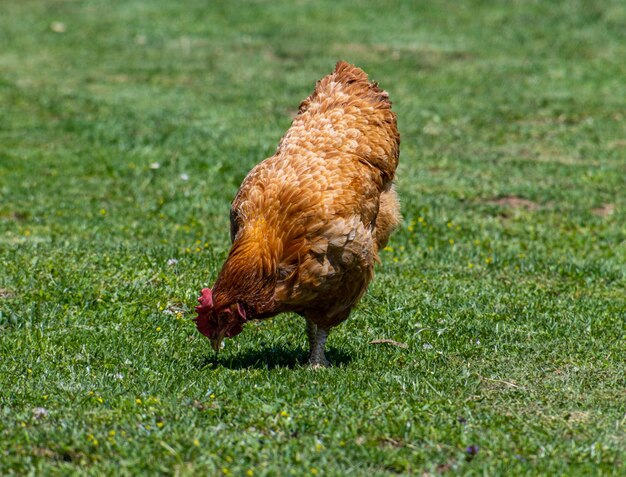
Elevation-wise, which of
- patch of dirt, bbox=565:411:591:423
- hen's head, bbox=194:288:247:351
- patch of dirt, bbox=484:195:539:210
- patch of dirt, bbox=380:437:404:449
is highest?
hen's head, bbox=194:288:247:351

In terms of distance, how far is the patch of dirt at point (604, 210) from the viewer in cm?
1126

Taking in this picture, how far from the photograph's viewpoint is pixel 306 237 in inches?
249

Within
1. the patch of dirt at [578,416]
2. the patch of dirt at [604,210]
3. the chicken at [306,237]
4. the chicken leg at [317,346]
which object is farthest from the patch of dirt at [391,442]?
the patch of dirt at [604,210]

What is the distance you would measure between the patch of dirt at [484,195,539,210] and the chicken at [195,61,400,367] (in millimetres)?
4595

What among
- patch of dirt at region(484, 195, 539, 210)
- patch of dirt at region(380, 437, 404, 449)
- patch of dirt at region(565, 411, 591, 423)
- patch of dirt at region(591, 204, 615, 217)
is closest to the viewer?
patch of dirt at region(380, 437, 404, 449)

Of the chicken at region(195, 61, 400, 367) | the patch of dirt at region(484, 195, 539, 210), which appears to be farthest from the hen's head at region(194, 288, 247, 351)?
the patch of dirt at region(484, 195, 539, 210)

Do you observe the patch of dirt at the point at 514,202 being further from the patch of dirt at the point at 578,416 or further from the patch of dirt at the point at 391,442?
the patch of dirt at the point at 391,442

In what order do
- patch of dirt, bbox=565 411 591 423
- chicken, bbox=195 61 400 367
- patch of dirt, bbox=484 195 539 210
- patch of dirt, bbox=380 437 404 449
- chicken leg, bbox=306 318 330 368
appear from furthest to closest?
patch of dirt, bbox=484 195 539 210, chicken leg, bbox=306 318 330 368, chicken, bbox=195 61 400 367, patch of dirt, bbox=565 411 591 423, patch of dirt, bbox=380 437 404 449

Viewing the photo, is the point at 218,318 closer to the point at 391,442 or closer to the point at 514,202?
the point at 391,442

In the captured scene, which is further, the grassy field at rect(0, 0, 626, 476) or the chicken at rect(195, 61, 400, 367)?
the chicken at rect(195, 61, 400, 367)

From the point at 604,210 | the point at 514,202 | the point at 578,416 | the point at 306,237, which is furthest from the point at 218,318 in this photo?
the point at 604,210

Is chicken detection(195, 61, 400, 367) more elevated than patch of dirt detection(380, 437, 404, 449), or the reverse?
chicken detection(195, 61, 400, 367)

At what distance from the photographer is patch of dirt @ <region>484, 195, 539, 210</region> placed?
37.6 ft

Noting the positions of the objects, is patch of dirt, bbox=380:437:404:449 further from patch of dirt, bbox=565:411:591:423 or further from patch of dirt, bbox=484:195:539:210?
patch of dirt, bbox=484:195:539:210
